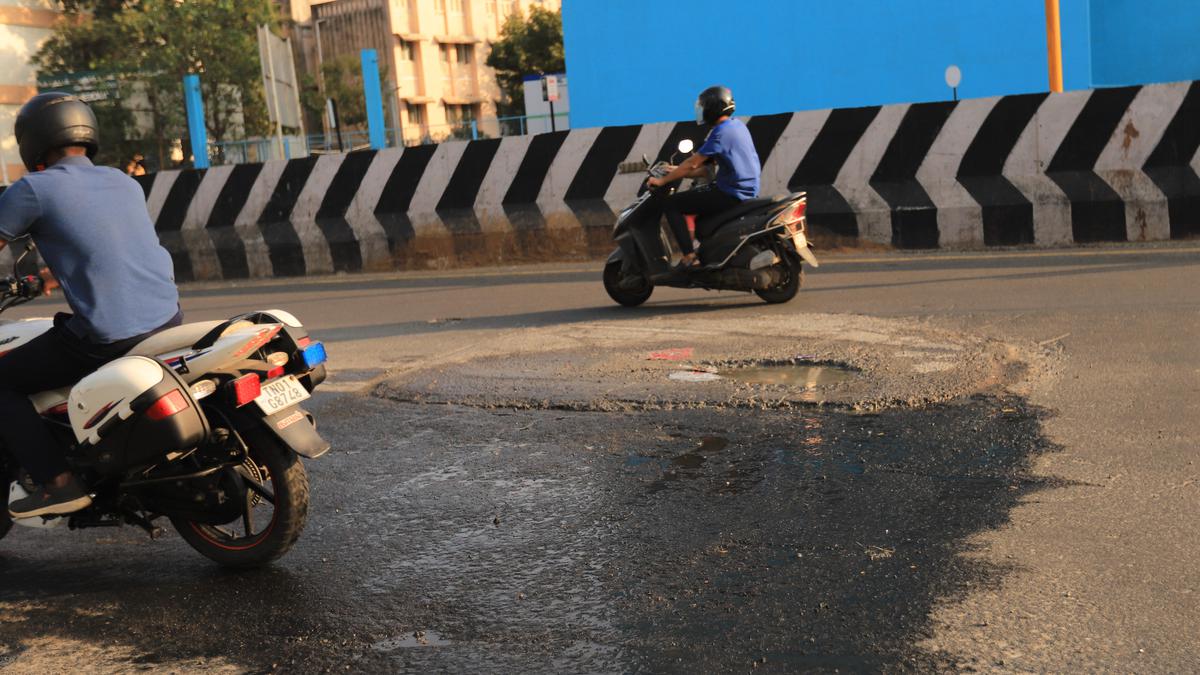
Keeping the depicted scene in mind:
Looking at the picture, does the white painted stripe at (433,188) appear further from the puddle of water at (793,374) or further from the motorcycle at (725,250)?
the puddle of water at (793,374)

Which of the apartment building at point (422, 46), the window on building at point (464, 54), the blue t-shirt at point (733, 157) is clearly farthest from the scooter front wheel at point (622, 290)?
the window on building at point (464, 54)

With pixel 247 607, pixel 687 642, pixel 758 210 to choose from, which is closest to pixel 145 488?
pixel 247 607

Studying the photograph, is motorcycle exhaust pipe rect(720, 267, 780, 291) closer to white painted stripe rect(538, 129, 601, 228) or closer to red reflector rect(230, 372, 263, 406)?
white painted stripe rect(538, 129, 601, 228)

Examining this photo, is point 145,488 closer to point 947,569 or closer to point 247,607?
point 247,607

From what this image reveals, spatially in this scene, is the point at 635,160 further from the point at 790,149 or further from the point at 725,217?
the point at 725,217

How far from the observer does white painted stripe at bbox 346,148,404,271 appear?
15.6 m

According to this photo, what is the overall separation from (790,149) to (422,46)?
61048mm

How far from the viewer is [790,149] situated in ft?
46.0

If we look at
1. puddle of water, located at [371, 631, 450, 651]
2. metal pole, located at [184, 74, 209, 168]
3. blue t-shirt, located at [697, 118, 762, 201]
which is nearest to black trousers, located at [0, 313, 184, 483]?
puddle of water, located at [371, 631, 450, 651]

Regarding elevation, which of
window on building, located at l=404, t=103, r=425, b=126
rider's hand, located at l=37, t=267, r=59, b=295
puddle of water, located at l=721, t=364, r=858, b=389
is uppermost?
window on building, located at l=404, t=103, r=425, b=126

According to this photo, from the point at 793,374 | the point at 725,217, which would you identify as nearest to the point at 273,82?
the point at 725,217

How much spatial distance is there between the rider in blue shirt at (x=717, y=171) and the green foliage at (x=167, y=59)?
113 ft

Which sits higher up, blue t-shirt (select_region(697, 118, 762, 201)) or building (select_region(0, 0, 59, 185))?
building (select_region(0, 0, 59, 185))

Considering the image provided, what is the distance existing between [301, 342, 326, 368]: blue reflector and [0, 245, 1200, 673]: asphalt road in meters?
0.68
